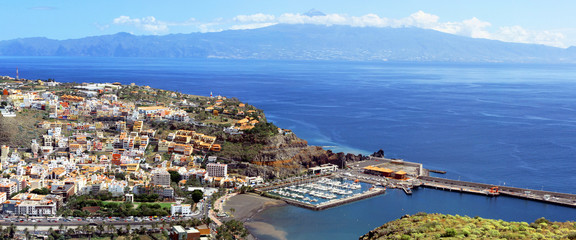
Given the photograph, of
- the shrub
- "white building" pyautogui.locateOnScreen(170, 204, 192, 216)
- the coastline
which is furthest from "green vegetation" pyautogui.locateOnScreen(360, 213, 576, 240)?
"white building" pyautogui.locateOnScreen(170, 204, 192, 216)

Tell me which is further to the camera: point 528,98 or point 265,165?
point 528,98

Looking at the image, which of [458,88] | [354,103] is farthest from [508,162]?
[458,88]

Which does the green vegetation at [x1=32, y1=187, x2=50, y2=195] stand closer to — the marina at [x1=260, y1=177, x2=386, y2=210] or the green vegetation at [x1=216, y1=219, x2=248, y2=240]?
the green vegetation at [x1=216, y1=219, x2=248, y2=240]

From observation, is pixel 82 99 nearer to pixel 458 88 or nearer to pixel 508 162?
pixel 508 162

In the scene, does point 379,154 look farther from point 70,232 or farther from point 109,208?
point 70,232

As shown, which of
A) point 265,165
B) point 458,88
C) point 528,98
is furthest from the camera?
point 458,88

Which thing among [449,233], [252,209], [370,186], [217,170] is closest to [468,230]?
[449,233]

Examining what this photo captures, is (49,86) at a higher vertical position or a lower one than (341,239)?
higher
